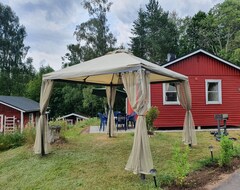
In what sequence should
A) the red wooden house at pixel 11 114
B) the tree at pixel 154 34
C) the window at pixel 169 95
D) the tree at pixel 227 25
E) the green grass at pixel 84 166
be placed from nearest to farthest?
the green grass at pixel 84 166 → the window at pixel 169 95 → the red wooden house at pixel 11 114 → the tree at pixel 227 25 → the tree at pixel 154 34

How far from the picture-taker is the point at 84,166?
5516mm

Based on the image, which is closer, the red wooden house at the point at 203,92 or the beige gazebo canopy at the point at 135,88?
the beige gazebo canopy at the point at 135,88

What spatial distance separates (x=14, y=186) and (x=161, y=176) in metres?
2.96

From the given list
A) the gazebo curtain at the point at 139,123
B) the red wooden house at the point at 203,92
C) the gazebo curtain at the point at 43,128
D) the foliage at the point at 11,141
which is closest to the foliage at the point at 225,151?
the gazebo curtain at the point at 139,123

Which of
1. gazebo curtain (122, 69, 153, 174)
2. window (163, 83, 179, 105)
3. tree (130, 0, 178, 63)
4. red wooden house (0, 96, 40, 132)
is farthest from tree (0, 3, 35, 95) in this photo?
gazebo curtain (122, 69, 153, 174)

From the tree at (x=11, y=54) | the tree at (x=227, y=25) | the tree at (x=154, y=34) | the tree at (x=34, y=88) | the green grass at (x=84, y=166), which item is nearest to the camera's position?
the green grass at (x=84, y=166)

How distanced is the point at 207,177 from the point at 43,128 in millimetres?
4316

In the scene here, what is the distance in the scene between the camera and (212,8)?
1073 inches

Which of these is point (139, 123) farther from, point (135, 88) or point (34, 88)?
point (34, 88)

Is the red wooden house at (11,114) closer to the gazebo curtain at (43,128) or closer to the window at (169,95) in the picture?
the window at (169,95)

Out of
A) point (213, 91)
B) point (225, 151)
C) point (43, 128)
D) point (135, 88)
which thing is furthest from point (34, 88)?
point (225, 151)

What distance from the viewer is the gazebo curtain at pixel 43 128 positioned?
645 cm

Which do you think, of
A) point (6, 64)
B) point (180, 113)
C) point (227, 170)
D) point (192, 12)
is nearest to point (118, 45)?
point (192, 12)

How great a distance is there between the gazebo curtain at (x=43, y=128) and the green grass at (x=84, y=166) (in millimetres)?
244
